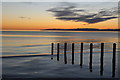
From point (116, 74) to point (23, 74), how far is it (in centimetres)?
535

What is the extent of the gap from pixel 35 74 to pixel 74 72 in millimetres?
2314

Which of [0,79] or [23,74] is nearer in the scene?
[0,79]

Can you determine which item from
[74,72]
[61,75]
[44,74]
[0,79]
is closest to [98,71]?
[74,72]

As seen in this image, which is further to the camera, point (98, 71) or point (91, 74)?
point (98, 71)

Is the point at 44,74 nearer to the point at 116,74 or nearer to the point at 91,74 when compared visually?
the point at 91,74

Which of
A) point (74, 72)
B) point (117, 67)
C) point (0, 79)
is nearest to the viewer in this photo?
point (0, 79)

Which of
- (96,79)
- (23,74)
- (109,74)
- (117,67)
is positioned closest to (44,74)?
(23,74)

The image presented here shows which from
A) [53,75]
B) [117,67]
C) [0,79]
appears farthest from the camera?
[117,67]

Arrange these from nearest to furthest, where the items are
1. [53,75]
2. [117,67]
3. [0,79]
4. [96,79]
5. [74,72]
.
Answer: [0,79]
[96,79]
[53,75]
[74,72]
[117,67]

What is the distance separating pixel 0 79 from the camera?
27.1ft

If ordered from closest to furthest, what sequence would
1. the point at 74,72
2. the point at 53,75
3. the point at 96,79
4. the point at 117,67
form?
the point at 96,79, the point at 53,75, the point at 74,72, the point at 117,67

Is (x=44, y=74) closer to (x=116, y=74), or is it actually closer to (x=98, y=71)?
(x=98, y=71)

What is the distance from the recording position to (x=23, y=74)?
10.1m

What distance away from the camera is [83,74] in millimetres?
10211
